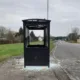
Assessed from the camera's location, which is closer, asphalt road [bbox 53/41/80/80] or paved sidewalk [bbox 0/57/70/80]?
paved sidewalk [bbox 0/57/70/80]

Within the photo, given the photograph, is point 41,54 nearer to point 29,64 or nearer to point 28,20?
point 29,64

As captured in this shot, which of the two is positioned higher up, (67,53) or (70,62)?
(70,62)

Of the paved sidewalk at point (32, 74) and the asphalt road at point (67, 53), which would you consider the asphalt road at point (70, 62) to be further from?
the paved sidewalk at point (32, 74)

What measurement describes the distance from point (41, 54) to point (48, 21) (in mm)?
1789

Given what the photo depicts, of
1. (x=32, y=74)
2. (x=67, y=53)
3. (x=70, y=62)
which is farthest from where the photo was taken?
(x=67, y=53)

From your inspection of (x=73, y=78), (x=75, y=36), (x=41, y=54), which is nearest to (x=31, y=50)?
(x=41, y=54)

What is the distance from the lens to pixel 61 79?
1023 centimetres

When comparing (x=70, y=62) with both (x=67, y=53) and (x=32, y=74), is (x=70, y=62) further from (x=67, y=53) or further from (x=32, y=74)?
(x=67, y=53)

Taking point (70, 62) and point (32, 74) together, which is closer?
point (32, 74)

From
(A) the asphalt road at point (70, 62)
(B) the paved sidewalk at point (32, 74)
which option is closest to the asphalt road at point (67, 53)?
(A) the asphalt road at point (70, 62)

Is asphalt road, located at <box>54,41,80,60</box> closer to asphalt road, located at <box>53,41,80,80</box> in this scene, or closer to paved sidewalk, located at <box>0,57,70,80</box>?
asphalt road, located at <box>53,41,80,80</box>

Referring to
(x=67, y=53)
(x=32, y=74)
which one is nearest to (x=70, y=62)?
(x=32, y=74)

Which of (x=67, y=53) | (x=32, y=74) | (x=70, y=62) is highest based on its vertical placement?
(x=32, y=74)

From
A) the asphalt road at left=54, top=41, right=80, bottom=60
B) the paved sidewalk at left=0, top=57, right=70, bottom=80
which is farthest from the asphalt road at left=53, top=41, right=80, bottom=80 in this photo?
the paved sidewalk at left=0, top=57, right=70, bottom=80
